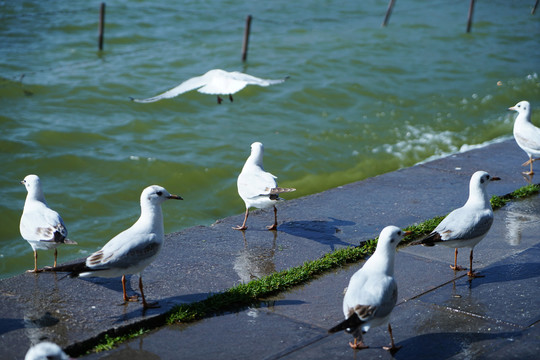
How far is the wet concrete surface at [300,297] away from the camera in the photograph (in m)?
4.66

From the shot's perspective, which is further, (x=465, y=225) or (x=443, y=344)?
(x=465, y=225)

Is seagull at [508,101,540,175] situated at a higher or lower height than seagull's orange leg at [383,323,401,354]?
higher

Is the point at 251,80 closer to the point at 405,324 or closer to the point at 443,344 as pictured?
the point at 405,324

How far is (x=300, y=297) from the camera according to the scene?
5.46m

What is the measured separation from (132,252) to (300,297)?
1.38 metres

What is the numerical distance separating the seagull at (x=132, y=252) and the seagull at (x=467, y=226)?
2.19 meters

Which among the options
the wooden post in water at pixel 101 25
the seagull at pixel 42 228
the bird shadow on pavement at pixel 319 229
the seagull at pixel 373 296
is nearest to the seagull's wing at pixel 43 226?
the seagull at pixel 42 228

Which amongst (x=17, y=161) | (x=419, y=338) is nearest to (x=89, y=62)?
(x=17, y=161)

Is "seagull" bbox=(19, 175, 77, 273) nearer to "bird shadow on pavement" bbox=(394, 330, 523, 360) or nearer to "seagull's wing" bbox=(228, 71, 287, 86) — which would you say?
"bird shadow on pavement" bbox=(394, 330, 523, 360)

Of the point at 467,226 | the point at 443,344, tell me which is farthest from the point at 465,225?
the point at 443,344

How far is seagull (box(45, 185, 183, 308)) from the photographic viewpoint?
4980mm

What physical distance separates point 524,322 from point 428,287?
0.86 meters

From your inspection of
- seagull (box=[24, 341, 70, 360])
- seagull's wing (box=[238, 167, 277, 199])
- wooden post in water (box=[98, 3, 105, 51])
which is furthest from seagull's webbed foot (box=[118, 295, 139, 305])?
wooden post in water (box=[98, 3, 105, 51])

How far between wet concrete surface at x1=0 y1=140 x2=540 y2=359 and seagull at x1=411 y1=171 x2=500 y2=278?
31 cm
